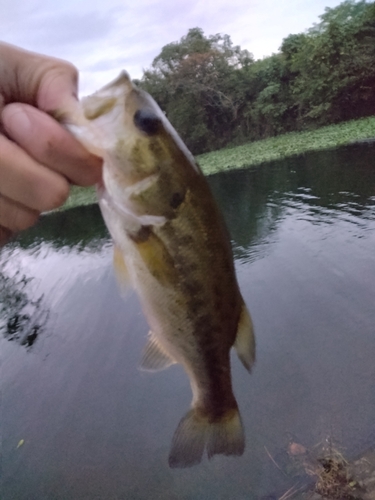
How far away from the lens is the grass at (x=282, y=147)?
26.8m

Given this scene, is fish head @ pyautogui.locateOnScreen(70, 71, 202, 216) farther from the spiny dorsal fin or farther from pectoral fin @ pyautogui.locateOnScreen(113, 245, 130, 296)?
the spiny dorsal fin

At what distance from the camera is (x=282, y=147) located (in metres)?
29.8

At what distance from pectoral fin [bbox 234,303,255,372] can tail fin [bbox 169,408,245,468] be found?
267 mm

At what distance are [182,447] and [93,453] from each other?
588 centimetres

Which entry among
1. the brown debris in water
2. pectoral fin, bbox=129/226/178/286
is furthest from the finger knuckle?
the brown debris in water

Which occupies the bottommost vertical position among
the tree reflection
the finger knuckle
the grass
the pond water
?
the grass

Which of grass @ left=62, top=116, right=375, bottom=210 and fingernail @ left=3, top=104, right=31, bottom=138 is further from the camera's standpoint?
grass @ left=62, top=116, right=375, bottom=210

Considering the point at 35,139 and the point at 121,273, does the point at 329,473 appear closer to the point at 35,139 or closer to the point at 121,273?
the point at 121,273

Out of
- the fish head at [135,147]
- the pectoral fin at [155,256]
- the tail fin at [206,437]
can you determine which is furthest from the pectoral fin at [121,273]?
the tail fin at [206,437]

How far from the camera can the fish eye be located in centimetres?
140

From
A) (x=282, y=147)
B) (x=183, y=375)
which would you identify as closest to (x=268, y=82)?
(x=282, y=147)

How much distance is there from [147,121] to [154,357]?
930mm

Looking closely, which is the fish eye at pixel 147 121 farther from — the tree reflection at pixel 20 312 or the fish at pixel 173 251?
the tree reflection at pixel 20 312

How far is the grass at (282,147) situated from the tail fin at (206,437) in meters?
24.5
